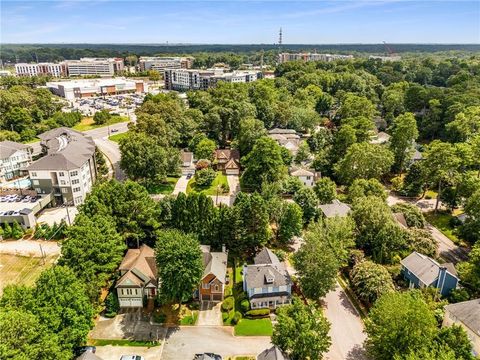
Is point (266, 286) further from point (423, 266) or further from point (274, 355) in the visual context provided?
point (423, 266)

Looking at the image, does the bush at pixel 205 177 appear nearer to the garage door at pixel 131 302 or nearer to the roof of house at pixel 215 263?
the roof of house at pixel 215 263

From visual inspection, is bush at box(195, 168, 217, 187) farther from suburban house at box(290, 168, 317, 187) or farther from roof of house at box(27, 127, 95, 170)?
roof of house at box(27, 127, 95, 170)

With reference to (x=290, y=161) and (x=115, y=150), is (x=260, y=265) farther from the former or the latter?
(x=115, y=150)

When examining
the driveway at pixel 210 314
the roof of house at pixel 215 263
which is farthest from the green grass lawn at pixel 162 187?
the driveway at pixel 210 314

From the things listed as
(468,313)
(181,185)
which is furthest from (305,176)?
(468,313)

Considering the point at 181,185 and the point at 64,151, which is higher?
the point at 64,151

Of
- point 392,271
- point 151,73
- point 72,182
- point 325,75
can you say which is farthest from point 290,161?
point 151,73
